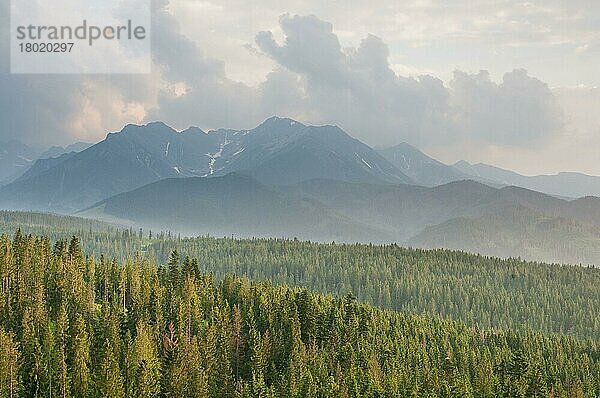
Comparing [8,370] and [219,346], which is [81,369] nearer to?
[8,370]

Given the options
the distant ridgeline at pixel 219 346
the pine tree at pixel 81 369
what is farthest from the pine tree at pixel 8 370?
the pine tree at pixel 81 369

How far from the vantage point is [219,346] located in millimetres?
125438

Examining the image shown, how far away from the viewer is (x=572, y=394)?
5522 inches

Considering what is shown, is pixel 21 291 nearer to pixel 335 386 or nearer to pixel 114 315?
pixel 114 315

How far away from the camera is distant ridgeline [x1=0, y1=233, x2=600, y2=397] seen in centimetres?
10350

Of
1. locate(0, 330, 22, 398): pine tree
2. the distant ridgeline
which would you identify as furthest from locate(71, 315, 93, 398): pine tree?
locate(0, 330, 22, 398): pine tree

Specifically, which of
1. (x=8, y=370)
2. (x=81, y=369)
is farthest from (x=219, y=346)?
(x=8, y=370)

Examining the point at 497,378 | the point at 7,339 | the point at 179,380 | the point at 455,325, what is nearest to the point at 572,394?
the point at 497,378

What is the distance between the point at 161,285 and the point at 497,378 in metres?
86.8

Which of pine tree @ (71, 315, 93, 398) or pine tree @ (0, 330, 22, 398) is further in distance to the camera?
pine tree @ (71, 315, 93, 398)

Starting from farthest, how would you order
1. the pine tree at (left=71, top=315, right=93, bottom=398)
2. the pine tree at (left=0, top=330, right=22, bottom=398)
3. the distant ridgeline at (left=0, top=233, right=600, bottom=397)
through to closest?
Answer: the distant ridgeline at (left=0, top=233, right=600, bottom=397) < the pine tree at (left=71, top=315, right=93, bottom=398) < the pine tree at (left=0, top=330, right=22, bottom=398)

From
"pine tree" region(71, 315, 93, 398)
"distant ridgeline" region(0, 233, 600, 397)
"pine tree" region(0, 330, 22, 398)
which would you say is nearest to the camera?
"pine tree" region(0, 330, 22, 398)

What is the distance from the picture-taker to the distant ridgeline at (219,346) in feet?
340

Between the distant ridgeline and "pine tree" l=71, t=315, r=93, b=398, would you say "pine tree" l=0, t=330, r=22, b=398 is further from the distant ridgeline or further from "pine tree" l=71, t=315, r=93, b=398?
"pine tree" l=71, t=315, r=93, b=398
